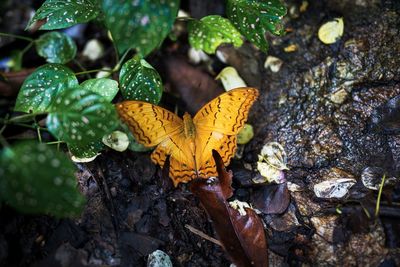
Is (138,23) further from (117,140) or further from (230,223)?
(230,223)

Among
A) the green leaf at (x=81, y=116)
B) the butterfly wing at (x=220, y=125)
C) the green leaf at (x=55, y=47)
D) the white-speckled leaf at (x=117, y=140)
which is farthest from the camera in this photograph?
the green leaf at (x=55, y=47)

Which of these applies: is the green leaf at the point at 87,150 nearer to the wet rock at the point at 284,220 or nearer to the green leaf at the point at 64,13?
Answer: the green leaf at the point at 64,13

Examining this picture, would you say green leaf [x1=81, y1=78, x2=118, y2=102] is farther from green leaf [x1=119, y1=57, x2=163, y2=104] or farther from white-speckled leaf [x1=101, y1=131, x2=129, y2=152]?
white-speckled leaf [x1=101, y1=131, x2=129, y2=152]

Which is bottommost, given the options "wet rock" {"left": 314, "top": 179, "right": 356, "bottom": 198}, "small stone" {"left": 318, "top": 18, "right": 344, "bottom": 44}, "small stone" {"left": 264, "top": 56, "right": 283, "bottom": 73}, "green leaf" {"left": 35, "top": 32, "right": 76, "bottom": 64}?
"wet rock" {"left": 314, "top": 179, "right": 356, "bottom": 198}

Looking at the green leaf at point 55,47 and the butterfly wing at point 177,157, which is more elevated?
the green leaf at point 55,47

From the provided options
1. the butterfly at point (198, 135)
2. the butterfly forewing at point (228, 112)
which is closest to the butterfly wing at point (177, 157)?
the butterfly at point (198, 135)

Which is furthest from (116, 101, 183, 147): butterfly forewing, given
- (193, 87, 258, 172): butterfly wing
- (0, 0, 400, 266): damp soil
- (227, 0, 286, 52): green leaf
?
(227, 0, 286, 52): green leaf

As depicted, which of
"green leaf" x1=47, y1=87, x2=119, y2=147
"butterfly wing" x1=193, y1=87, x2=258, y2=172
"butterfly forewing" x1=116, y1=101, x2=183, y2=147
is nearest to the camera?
"green leaf" x1=47, y1=87, x2=119, y2=147
